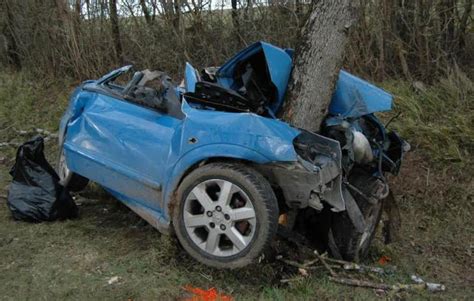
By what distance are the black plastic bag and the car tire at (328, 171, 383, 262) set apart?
235 cm

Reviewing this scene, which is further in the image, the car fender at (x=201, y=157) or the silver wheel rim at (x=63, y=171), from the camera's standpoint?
the silver wheel rim at (x=63, y=171)

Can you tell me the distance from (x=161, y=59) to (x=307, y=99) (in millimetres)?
4970

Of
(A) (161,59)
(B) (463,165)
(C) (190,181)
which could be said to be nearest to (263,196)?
(C) (190,181)

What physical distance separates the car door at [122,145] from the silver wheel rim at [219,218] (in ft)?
1.24

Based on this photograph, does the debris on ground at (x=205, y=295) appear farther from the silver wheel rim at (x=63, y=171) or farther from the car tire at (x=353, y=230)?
the silver wheel rim at (x=63, y=171)

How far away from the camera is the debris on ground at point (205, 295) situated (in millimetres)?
3623

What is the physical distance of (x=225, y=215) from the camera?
3.82 m

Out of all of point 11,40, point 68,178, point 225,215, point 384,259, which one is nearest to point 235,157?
point 225,215

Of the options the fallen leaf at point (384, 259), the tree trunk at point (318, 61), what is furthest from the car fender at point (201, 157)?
the fallen leaf at point (384, 259)

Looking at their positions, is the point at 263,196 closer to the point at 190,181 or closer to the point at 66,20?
the point at 190,181

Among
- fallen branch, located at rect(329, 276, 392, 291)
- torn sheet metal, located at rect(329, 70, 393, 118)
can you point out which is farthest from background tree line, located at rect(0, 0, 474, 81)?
fallen branch, located at rect(329, 276, 392, 291)

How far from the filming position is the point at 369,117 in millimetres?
4637

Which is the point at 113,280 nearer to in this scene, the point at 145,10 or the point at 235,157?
the point at 235,157

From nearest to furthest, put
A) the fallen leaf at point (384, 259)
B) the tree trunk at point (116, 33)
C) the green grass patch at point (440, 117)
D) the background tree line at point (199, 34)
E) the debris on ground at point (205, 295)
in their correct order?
the debris on ground at point (205, 295)
the fallen leaf at point (384, 259)
the green grass patch at point (440, 117)
the background tree line at point (199, 34)
the tree trunk at point (116, 33)
